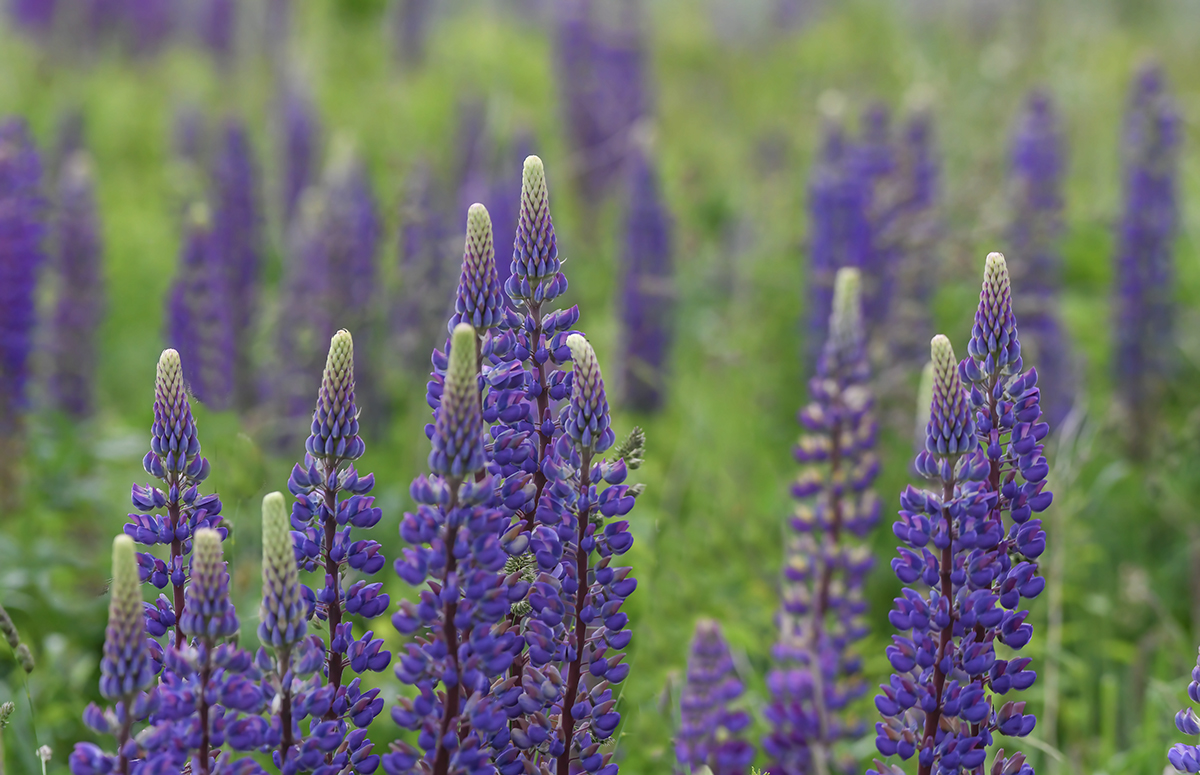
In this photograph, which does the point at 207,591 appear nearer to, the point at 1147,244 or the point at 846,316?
the point at 846,316

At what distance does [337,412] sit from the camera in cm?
175

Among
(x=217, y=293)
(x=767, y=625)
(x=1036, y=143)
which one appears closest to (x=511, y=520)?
(x=767, y=625)

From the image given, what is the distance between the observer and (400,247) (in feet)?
17.2

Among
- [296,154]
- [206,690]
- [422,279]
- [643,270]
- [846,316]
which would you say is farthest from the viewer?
[296,154]

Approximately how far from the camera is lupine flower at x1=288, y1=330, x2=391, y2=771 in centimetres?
175

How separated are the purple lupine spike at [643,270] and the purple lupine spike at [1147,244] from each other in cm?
212

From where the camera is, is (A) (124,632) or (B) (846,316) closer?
(A) (124,632)

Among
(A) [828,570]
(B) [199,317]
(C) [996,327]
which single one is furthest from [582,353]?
(B) [199,317]

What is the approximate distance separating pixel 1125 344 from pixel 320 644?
15.0 ft

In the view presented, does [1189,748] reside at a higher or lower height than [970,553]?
A: lower

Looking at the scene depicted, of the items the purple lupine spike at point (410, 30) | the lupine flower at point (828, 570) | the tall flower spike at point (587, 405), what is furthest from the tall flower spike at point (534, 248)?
the purple lupine spike at point (410, 30)

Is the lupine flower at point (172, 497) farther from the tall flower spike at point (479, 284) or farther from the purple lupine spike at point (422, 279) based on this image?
the purple lupine spike at point (422, 279)

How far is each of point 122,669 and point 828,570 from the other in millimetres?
2081

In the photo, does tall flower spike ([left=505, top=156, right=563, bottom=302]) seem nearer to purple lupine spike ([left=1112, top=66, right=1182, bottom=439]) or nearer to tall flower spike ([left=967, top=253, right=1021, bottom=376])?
tall flower spike ([left=967, top=253, right=1021, bottom=376])
